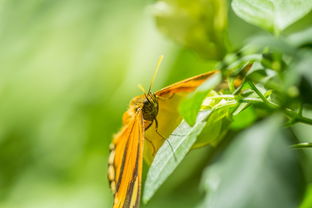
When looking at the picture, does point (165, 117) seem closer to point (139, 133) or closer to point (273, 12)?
point (139, 133)

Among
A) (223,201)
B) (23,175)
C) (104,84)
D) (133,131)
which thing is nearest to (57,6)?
(104,84)

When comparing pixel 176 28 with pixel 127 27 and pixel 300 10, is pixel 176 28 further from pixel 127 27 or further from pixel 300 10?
pixel 127 27

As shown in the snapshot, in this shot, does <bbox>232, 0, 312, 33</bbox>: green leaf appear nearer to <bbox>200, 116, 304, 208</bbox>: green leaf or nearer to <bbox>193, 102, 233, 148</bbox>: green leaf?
<bbox>193, 102, 233, 148</bbox>: green leaf

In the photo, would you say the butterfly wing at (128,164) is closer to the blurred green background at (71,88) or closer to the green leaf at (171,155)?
the green leaf at (171,155)

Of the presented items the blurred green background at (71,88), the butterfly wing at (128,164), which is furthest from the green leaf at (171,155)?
the blurred green background at (71,88)

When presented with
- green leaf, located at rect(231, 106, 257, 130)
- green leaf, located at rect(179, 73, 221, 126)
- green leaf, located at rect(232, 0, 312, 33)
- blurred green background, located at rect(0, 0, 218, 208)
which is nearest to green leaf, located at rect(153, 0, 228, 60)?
green leaf, located at rect(179, 73, 221, 126)

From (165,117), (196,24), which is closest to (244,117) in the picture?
(165,117)
